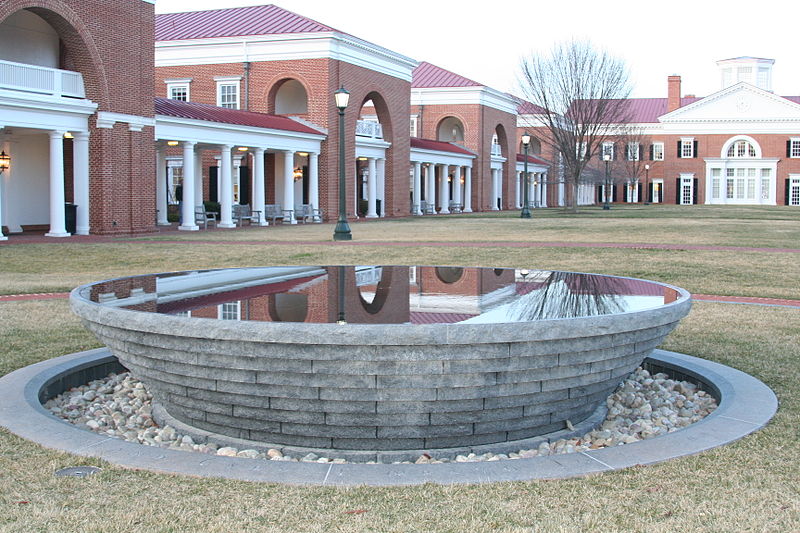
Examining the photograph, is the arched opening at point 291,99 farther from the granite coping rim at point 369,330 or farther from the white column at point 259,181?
the granite coping rim at point 369,330

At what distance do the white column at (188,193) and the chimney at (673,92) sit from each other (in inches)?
3001

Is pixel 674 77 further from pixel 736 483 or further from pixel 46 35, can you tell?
pixel 736 483

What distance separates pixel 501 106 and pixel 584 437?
200 feet

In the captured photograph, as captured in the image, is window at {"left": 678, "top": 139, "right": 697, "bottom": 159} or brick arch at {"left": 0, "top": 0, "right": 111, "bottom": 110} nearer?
brick arch at {"left": 0, "top": 0, "right": 111, "bottom": 110}

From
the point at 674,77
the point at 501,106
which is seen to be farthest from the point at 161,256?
the point at 674,77

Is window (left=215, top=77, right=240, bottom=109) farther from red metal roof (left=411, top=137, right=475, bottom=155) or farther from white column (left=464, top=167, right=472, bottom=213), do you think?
white column (left=464, top=167, right=472, bottom=213)

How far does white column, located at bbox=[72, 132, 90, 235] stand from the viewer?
26938 mm

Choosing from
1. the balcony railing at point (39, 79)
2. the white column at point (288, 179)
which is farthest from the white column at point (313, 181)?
the balcony railing at point (39, 79)

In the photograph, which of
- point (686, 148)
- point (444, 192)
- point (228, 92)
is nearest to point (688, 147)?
point (686, 148)

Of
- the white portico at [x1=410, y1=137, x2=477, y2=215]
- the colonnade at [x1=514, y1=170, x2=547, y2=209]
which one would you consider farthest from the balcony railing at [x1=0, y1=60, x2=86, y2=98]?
the colonnade at [x1=514, y1=170, x2=547, y2=209]

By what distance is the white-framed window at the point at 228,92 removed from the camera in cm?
4291

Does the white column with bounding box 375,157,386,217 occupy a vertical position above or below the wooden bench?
above

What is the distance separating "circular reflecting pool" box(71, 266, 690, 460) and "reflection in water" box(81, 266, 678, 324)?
0.05 m

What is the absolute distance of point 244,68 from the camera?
4222 centimetres
